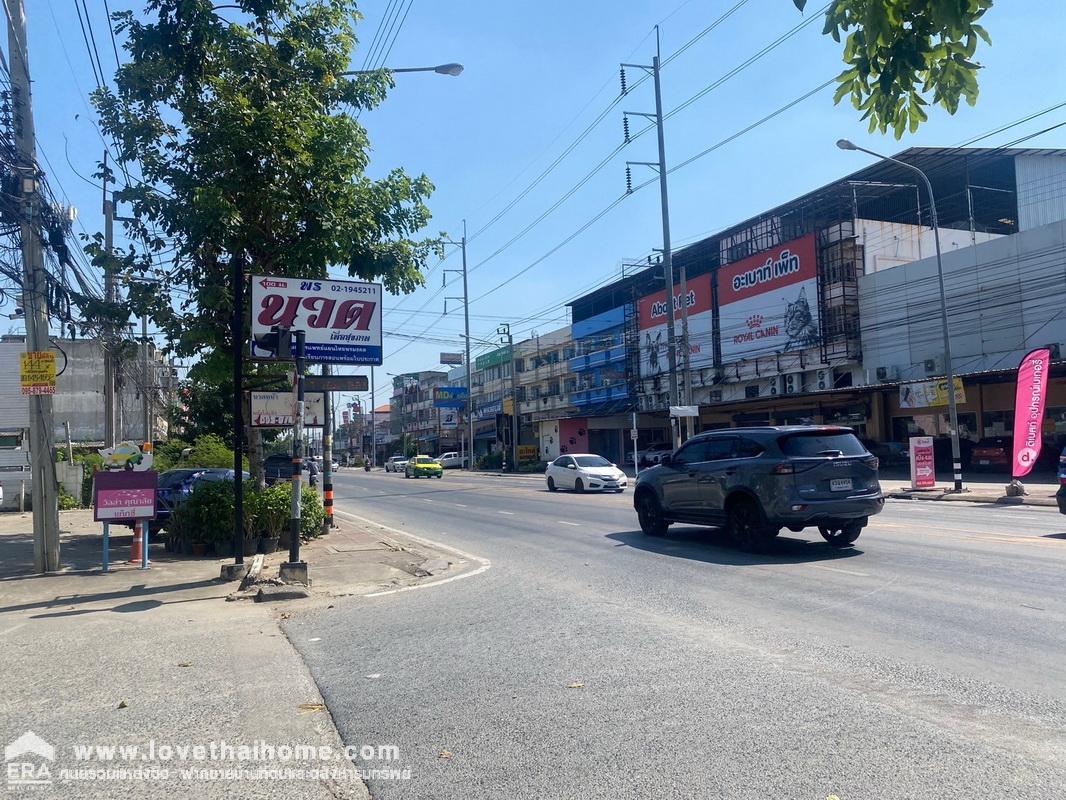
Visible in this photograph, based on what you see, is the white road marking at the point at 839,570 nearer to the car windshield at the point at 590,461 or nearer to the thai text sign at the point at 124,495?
the thai text sign at the point at 124,495

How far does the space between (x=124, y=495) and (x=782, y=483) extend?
9.54m

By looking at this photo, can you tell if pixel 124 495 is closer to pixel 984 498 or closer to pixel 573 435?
pixel 984 498

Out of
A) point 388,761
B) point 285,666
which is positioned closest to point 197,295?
point 285,666

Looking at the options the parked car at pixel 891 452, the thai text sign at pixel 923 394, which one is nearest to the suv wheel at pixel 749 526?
the thai text sign at pixel 923 394

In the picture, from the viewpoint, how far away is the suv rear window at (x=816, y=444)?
1177 cm

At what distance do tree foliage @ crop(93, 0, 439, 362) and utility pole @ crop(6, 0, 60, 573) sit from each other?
1.72m

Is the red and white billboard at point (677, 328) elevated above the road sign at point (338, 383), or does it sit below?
above

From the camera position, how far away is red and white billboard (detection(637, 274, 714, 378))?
5119cm

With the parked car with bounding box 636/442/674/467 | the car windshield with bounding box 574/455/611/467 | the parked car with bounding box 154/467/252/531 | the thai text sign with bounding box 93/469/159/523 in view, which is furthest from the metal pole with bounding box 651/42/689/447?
the thai text sign with bounding box 93/469/159/523

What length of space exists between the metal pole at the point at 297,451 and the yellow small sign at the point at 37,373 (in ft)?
12.3

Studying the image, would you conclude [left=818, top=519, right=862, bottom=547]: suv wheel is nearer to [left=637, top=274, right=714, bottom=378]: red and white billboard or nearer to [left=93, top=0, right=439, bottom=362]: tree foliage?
[left=93, top=0, right=439, bottom=362]: tree foliage

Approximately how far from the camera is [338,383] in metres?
14.3

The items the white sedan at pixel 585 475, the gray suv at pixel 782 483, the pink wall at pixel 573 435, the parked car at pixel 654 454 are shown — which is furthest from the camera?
the pink wall at pixel 573 435

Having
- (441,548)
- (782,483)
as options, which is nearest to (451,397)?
(441,548)
